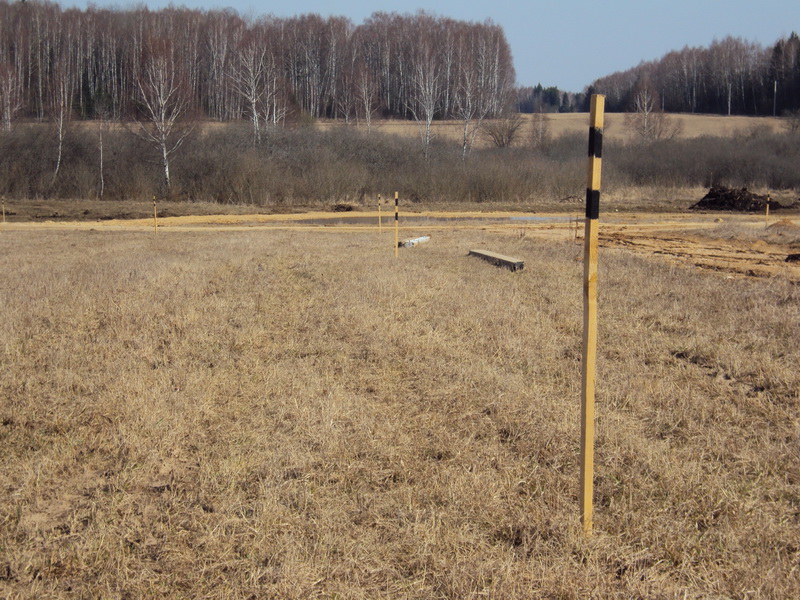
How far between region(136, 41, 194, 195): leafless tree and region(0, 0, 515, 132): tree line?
6914mm

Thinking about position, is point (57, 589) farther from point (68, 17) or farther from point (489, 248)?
point (68, 17)

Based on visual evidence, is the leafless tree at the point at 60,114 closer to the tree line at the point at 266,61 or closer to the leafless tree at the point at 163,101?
the tree line at the point at 266,61

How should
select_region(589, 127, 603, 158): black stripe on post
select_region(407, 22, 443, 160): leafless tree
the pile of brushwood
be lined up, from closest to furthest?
select_region(589, 127, 603, 158): black stripe on post
the pile of brushwood
select_region(407, 22, 443, 160): leafless tree

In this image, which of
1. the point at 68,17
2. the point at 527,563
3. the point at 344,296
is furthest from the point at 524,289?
the point at 68,17

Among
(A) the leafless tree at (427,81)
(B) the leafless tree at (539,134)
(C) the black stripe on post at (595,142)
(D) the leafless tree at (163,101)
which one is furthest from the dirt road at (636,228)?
(B) the leafless tree at (539,134)

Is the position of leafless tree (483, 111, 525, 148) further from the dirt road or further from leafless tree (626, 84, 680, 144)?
the dirt road

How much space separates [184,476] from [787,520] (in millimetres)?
3528

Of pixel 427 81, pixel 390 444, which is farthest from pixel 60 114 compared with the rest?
pixel 390 444

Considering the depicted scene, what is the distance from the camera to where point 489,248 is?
16.8 m

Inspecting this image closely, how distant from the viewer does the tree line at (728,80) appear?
308 feet

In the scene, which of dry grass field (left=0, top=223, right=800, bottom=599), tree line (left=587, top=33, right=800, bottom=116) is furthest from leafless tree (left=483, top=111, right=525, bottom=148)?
dry grass field (left=0, top=223, right=800, bottom=599)

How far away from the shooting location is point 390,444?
5.23 metres

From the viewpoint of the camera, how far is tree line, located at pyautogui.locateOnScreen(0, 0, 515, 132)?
184ft

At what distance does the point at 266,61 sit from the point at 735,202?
33.5m
